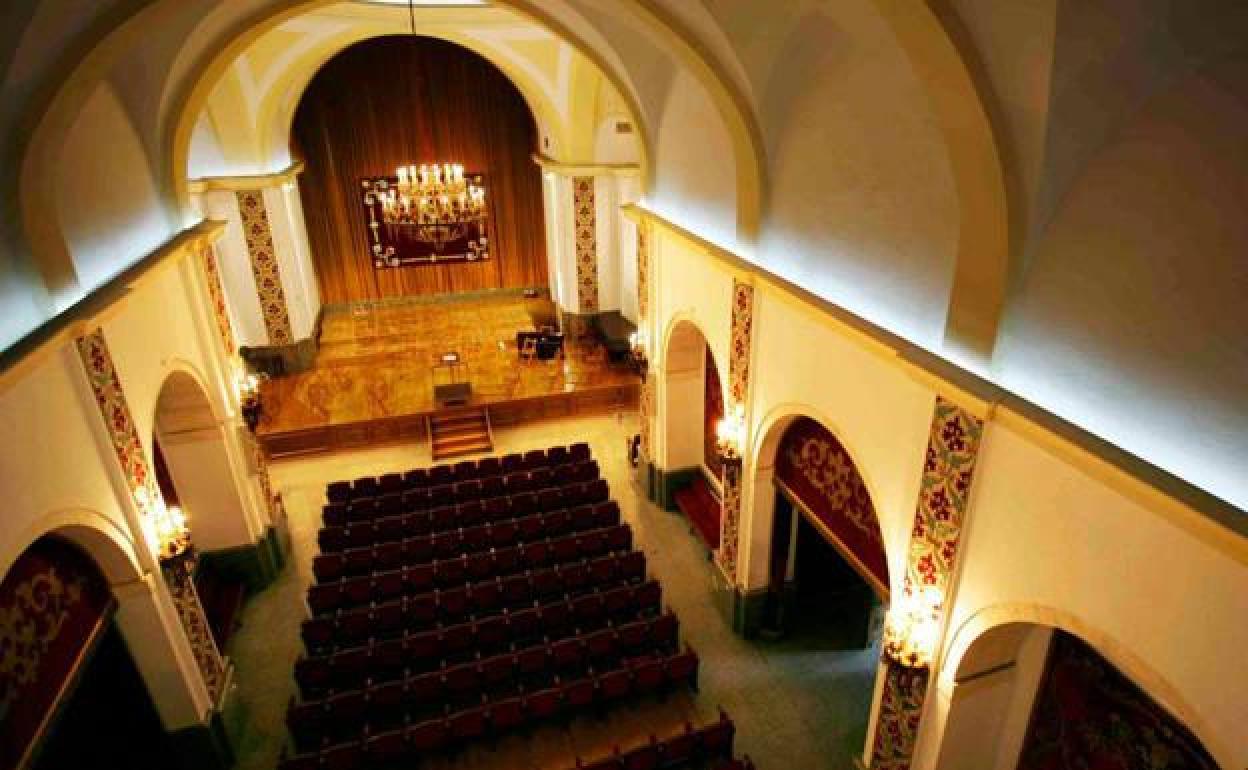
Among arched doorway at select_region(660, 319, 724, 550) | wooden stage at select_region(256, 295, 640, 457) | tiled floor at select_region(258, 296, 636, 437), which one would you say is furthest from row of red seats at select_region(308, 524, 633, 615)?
tiled floor at select_region(258, 296, 636, 437)

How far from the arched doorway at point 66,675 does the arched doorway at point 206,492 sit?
5.03 feet

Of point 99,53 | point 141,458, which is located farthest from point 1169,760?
point 99,53

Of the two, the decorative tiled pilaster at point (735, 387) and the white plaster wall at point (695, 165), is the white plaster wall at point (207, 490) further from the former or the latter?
the white plaster wall at point (695, 165)

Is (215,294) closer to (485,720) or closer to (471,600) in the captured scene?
(471,600)

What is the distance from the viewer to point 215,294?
906 cm

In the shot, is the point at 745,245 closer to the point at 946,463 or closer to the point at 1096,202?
Result: the point at 946,463

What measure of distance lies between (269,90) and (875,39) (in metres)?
12.5

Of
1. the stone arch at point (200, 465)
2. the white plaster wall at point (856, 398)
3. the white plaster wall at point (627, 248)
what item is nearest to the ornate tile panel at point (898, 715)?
the white plaster wall at point (856, 398)

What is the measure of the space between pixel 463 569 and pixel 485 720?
2363mm

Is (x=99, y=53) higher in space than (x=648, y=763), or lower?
higher

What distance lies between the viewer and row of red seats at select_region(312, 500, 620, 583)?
980 cm

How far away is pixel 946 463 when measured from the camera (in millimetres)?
5207

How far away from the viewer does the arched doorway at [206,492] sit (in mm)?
9023

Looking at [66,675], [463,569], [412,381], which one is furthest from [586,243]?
[66,675]
